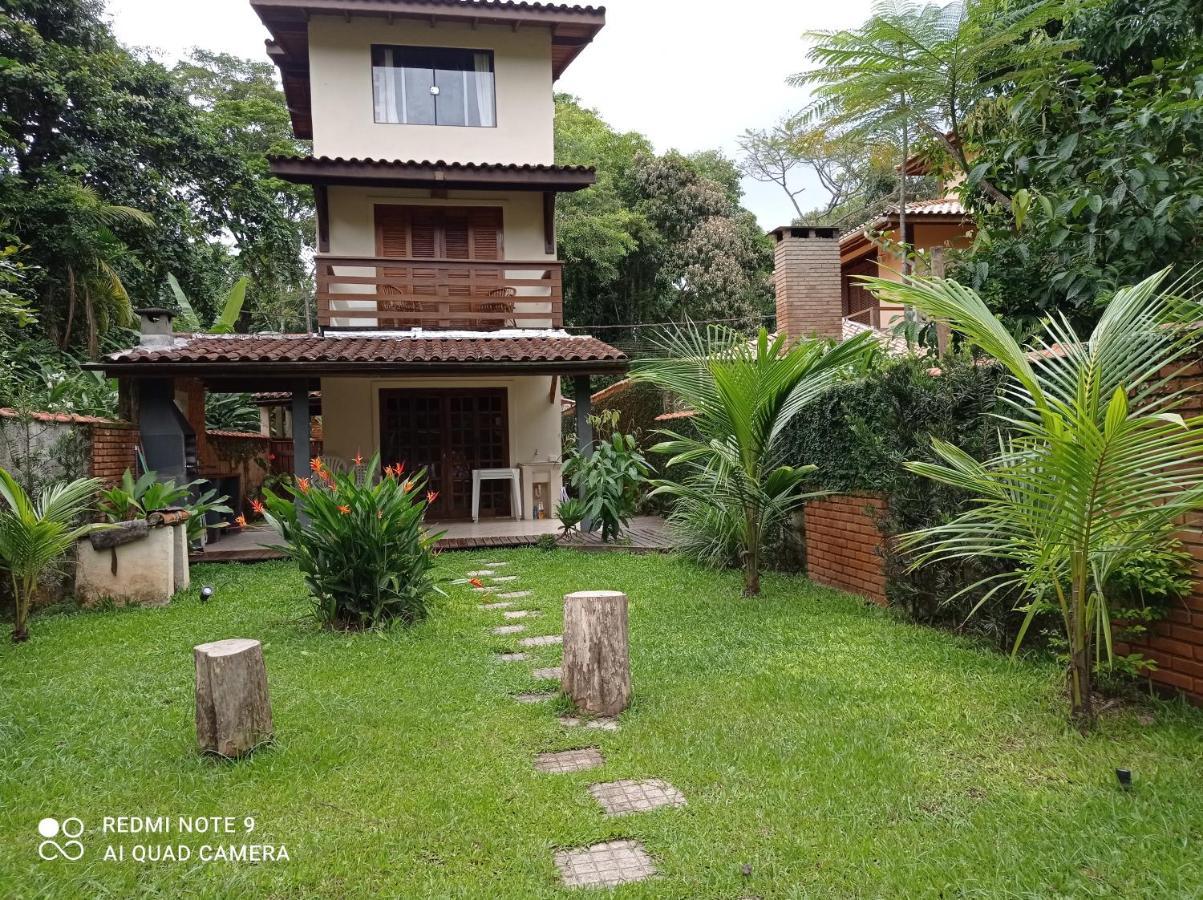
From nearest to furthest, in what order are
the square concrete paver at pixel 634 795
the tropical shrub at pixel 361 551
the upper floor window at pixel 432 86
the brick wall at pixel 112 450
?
the square concrete paver at pixel 634 795 → the tropical shrub at pixel 361 551 → the brick wall at pixel 112 450 → the upper floor window at pixel 432 86

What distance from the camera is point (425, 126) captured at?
12.1 metres

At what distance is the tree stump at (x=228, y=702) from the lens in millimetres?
3199

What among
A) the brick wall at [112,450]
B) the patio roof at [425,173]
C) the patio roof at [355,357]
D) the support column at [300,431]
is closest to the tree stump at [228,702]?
the brick wall at [112,450]

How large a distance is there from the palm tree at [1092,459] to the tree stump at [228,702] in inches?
121

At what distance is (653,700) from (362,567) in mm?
2605

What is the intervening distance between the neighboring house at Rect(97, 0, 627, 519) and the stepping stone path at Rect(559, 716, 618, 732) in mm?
6867

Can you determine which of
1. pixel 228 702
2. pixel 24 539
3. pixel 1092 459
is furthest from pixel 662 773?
pixel 24 539

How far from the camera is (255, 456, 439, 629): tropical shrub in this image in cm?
543

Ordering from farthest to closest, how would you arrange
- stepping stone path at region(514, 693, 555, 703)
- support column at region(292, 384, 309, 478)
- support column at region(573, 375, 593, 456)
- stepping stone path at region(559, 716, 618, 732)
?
support column at region(573, 375, 593, 456)
support column at region(292, 384, 309, 478)
stepping stone path at region(514, 693, 555, 703)
stepping stone path at region(559, 716, 618, 732)

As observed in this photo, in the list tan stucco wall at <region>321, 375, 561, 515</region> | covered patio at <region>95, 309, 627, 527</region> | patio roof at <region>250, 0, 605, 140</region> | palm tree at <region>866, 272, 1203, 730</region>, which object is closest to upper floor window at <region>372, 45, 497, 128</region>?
patio roof at <region>250, 0, 605, 140</region>

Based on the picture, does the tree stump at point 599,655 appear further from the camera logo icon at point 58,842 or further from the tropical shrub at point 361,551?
the tropical shrub at point 361,551

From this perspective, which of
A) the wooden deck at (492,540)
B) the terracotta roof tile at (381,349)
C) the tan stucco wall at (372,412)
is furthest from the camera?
the tan stucco wall at (372,412)

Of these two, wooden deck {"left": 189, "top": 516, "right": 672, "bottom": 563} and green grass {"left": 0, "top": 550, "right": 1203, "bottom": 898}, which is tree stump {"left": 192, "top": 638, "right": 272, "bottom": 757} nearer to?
green grass {"left": 0, "top": 550, "right": 1203, "bottom": 898}

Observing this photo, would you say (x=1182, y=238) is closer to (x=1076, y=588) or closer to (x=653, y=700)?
(x=1076, y=588)
